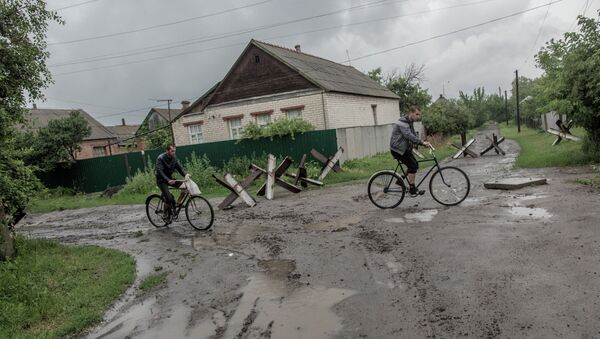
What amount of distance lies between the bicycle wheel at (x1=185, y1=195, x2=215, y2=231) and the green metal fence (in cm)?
909

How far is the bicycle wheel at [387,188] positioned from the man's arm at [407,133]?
0.81 m

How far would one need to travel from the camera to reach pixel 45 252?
8.16 metres

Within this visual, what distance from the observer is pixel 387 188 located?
8.67 metres

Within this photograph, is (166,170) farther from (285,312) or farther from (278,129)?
(278,129)

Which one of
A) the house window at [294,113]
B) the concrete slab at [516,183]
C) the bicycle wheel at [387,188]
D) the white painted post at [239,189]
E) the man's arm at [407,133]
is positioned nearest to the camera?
the man's arm at [407,133]

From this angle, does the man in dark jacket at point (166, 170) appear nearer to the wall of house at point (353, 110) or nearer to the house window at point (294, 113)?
the wall of house at point (353, 110)

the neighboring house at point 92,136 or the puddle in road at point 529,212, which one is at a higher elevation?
the neighboring house at point 92,136

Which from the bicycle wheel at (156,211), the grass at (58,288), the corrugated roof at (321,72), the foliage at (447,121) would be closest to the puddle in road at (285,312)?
the grass at (58,288)

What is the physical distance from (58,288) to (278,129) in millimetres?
12889

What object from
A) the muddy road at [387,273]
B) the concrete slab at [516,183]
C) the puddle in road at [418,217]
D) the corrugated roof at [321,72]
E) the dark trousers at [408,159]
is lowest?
the muddy road at [387,273]

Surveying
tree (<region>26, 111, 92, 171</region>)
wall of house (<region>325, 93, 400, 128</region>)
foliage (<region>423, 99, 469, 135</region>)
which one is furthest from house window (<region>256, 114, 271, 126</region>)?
Result: foliage (<region>423, 99, 469, 135</region>)

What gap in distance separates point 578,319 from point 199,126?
25059 mm

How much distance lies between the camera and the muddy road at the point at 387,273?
3799mm

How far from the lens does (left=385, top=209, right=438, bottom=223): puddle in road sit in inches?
294
